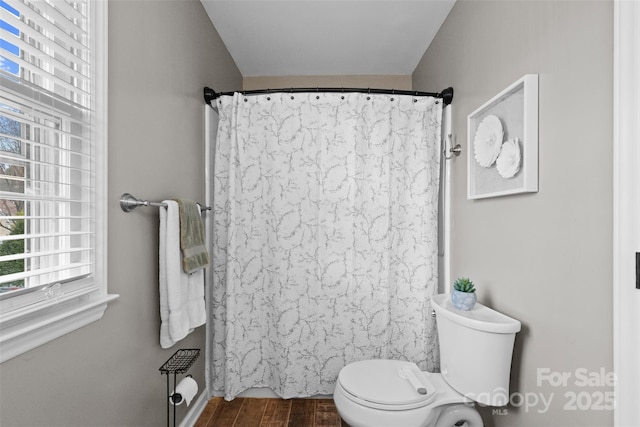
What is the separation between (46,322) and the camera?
94 centimetres

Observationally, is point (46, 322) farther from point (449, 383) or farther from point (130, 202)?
point (449, 383)

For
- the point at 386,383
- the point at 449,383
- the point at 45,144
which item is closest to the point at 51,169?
the point at 45,144

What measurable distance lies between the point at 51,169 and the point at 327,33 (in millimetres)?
2032

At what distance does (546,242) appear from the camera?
1.29 m

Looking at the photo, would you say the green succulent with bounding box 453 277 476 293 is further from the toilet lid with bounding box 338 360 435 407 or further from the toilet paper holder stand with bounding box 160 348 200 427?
the toilet paper holder stand with bounding box 160 348 200 427

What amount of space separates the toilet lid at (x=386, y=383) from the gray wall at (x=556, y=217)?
1.29 ft

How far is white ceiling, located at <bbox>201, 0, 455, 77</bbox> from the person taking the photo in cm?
221

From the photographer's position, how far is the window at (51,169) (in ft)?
2.93

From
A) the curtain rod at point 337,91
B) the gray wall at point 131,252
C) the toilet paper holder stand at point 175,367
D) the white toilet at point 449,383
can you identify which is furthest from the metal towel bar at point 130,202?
the white toilet at point 449,383

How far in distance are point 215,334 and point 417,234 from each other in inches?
56.2

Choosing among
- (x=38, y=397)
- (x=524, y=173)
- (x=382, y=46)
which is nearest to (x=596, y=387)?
(x=524, y=173)

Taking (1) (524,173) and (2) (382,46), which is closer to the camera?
(1) (524,173)

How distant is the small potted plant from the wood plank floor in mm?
1020
